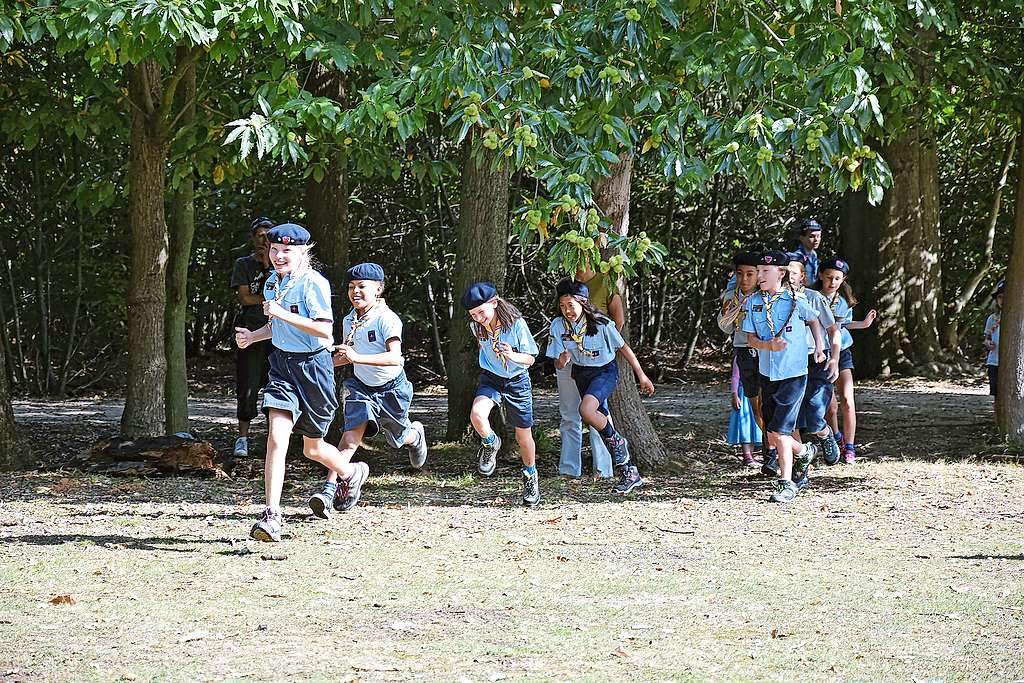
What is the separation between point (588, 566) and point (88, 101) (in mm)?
6657

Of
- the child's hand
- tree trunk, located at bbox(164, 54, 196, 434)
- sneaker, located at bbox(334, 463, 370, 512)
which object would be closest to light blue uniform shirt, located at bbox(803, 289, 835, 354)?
sneaker, located at bbox(334, 463, 370, 512)

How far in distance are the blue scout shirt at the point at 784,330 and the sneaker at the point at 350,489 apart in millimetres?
2866

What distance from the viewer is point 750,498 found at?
9.12 meters

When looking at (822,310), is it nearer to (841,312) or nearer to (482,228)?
(841,312)

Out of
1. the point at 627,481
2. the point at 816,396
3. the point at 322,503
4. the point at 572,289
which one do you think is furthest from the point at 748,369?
the point at 322,503

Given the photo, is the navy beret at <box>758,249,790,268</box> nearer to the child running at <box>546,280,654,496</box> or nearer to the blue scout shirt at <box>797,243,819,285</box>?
the child running at <box>546,280,654,496</box>

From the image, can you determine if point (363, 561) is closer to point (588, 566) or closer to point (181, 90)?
point (588, 566)

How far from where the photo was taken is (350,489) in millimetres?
8031

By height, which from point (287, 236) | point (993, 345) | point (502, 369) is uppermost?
point (287, 236)

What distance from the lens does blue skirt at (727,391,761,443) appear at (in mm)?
10703

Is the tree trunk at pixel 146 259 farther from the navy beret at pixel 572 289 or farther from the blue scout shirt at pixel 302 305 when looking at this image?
the blue scout shirt at pixel 302 305

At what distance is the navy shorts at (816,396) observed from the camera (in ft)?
32.6

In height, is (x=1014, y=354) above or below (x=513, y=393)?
above

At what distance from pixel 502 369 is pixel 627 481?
4.27 feet
